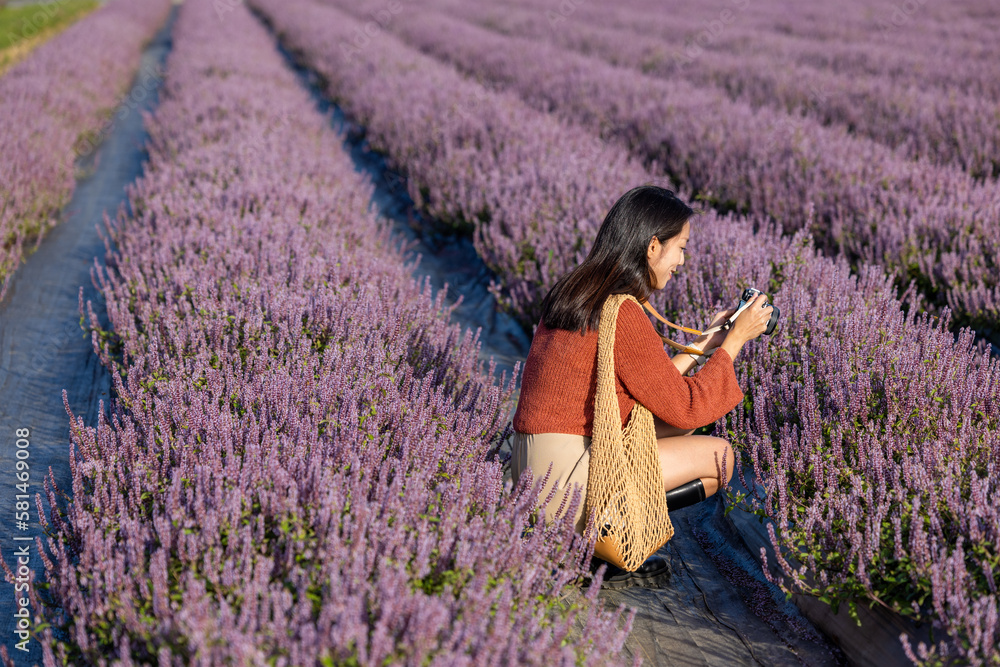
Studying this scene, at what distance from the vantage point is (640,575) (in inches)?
88.0

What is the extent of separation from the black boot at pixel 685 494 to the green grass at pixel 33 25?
43.1ft

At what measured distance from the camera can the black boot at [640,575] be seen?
7.16 ft

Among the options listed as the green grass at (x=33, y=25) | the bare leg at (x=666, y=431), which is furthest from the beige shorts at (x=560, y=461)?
the green grass at (x=33, y=25)

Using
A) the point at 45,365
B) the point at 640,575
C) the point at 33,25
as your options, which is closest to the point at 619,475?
the point at 640,575

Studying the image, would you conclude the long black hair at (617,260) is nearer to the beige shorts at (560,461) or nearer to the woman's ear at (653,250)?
the woman's ear at (653,250)

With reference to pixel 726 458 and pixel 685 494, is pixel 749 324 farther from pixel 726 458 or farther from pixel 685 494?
pixel 685 494

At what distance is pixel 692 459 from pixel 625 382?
0.40m

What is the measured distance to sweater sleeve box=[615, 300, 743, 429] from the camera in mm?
1945

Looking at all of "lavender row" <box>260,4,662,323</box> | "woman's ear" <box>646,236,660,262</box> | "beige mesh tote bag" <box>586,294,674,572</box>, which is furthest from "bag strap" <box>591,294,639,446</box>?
"lavender row" <box>260,4,662,323</box>

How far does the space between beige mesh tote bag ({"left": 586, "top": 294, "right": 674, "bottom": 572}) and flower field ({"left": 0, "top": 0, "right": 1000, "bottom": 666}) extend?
0.16m

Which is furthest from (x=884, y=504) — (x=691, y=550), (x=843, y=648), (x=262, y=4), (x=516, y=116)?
(x=262, y=4)

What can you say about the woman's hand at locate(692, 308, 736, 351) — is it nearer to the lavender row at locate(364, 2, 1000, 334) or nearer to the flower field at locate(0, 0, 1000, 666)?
the flower field at locate(0, 0, 1000, 666)

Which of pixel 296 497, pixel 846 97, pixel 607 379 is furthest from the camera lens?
pixel 846 97

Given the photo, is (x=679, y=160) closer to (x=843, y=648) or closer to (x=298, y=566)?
(x=843, y=648)
